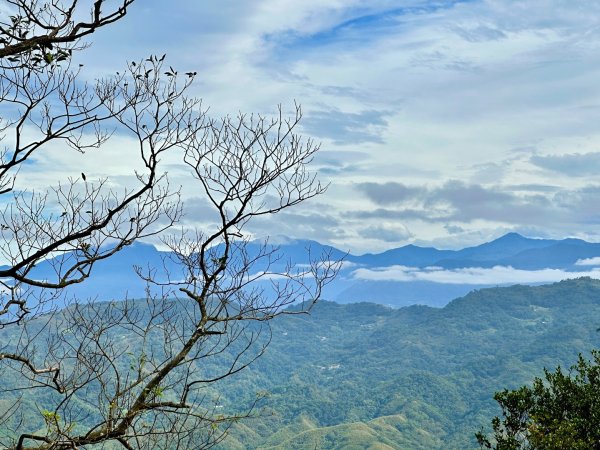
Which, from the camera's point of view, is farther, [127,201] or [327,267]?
[327,267]

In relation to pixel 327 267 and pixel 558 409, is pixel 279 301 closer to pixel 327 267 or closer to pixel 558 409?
pixel 327 267

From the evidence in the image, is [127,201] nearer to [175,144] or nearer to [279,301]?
Result: [175,144]

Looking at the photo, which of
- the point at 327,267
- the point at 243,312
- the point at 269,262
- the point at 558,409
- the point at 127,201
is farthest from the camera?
the point at 558,409

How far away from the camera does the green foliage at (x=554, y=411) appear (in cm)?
1917

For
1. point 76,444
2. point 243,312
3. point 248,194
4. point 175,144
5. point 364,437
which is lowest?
point 364,437

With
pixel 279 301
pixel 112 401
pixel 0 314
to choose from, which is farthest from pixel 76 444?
pixel 279 301

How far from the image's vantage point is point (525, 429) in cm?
2200

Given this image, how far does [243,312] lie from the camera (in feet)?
27.3

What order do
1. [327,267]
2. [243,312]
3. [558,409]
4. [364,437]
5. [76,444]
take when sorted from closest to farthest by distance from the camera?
[76,444]
[243,312]
[327,267]
[558,409]
[364,437]

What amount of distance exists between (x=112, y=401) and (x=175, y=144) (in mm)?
3420

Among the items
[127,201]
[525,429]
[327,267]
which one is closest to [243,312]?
[327,267]

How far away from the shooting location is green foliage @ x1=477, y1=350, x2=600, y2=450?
755 inches

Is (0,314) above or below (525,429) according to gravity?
above

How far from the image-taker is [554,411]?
21906mm
